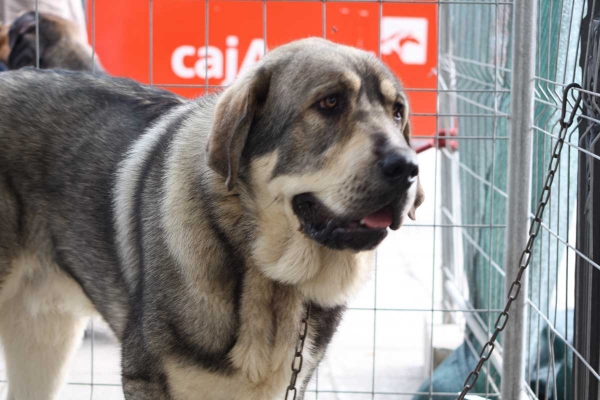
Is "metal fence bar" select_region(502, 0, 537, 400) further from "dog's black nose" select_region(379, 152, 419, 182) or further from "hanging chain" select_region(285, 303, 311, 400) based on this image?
"dog's black nose" select_region(379, 152, 419, 182)

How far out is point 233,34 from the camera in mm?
6219

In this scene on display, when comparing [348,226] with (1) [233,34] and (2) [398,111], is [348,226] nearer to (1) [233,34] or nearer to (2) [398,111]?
(2) [398,111]

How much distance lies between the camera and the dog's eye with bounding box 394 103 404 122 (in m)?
2.84

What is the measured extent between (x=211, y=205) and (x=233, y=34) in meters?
3.61

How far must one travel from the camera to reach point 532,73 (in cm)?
357

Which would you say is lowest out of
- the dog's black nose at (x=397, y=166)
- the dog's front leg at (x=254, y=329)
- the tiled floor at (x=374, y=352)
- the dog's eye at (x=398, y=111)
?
Result: the tiled floor at (x=374, y=352)

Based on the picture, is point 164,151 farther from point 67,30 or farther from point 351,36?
point 351,36

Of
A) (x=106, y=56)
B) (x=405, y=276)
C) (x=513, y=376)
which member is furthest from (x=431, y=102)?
(x=513, y=376)

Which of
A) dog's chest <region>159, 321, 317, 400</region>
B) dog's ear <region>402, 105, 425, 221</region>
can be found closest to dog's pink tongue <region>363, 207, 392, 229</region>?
dog's ear <region>402, 105, 425, 221</region>

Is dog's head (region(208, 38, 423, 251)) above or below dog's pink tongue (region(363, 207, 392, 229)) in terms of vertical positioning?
above

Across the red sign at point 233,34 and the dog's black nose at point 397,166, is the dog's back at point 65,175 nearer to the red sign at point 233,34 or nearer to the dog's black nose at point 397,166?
the dog's black nose at point 397,166

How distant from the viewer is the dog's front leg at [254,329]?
2840mm

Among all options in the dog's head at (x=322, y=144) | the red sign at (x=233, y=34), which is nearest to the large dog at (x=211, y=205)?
the dog's head at (x=322, y=144)

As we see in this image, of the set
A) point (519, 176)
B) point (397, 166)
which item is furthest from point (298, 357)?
point (519, 176)
